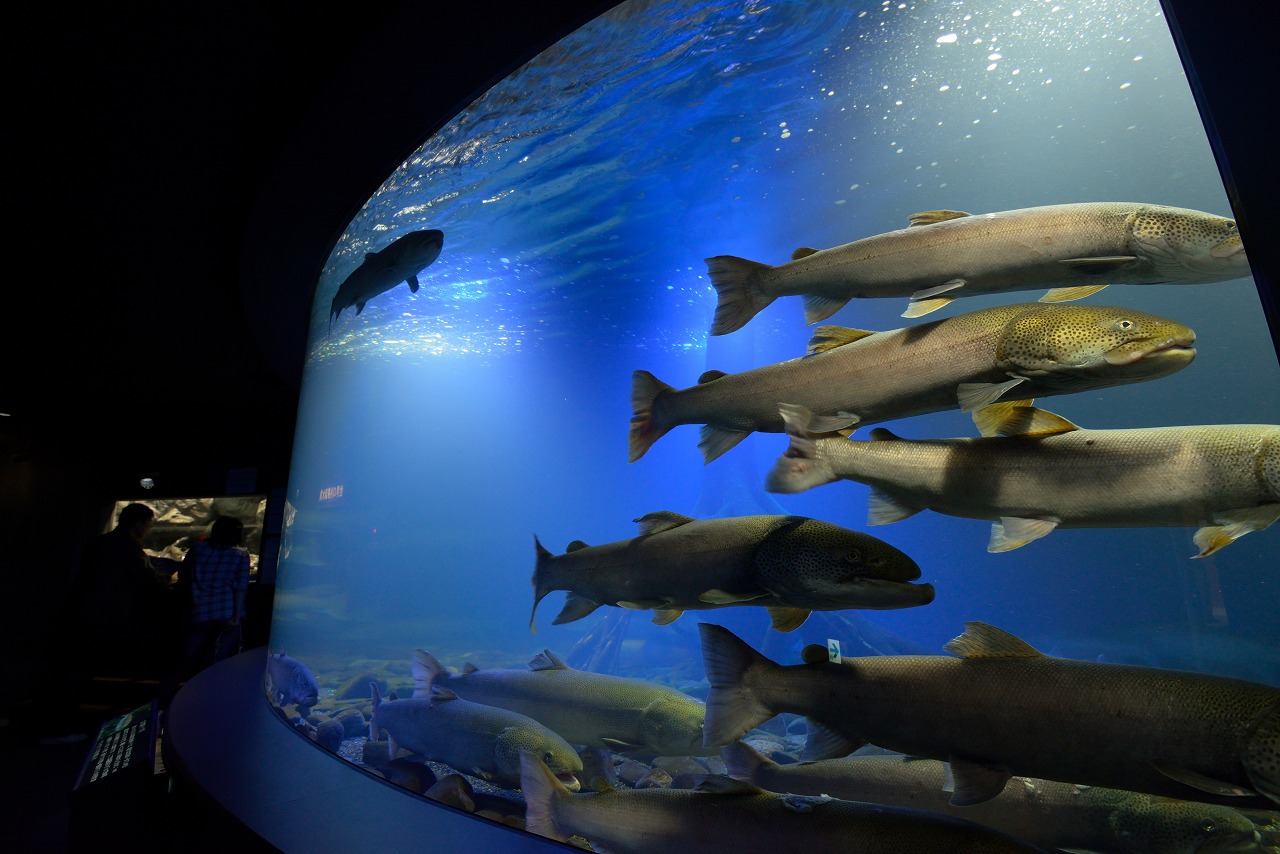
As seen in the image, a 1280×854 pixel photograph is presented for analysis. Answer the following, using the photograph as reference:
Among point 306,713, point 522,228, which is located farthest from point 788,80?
point 306,713

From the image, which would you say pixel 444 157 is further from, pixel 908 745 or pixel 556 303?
pixel 908 745

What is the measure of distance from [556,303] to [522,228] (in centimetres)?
242

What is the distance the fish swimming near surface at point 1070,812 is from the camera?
2.11 m

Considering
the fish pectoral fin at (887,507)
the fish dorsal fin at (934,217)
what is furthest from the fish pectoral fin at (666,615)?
the fish dorsal fin at (934,217)

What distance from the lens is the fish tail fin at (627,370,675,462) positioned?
2859 millimetres

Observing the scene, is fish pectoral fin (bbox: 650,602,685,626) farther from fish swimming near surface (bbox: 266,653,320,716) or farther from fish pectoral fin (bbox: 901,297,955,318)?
fish swimming near surface (bbox: 266,653,320,716)

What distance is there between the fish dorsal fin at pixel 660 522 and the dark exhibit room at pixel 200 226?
1.38 meters

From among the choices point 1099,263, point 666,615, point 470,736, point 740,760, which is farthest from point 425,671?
point 1099,263

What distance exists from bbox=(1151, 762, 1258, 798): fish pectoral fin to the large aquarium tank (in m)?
0.02

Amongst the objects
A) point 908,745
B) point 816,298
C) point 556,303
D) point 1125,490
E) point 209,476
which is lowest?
point 908,745

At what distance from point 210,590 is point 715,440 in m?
7.60

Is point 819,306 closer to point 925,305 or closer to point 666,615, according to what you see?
point 925,305

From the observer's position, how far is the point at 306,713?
510 cm

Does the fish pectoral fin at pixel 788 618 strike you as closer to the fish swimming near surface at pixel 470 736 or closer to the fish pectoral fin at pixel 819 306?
the fish pectoral fin at pixel 819 306
